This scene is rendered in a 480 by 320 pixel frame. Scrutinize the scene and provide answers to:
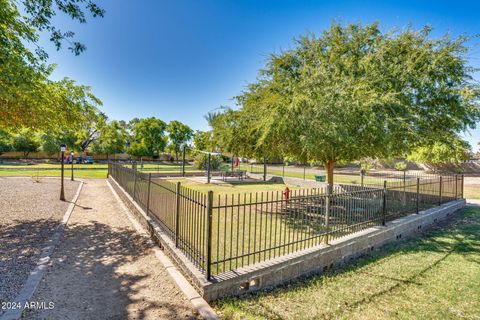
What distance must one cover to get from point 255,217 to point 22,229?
7.17 m

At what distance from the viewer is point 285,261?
4.91m

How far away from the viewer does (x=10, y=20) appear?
5801 mm

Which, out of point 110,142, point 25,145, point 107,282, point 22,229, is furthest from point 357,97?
point 25,145

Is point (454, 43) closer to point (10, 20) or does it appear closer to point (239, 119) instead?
point (239, 119)

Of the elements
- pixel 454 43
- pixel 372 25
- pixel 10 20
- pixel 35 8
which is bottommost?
pixel 10 20

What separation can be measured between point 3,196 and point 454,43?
64.7 ft

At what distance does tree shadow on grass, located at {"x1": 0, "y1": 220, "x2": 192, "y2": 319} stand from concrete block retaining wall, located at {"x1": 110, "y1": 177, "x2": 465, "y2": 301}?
0.43 meters

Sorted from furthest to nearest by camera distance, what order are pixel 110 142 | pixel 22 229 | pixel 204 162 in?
pixel 110 142, pixel 204 162, pixel 22 229

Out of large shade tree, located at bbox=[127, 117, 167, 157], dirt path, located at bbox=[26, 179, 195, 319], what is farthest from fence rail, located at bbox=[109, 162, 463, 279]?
large shade tree, located at bbox=[127, 117, 167, 157]

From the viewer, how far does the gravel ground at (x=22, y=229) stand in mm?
4578

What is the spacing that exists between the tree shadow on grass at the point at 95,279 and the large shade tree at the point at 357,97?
5010 millimetres

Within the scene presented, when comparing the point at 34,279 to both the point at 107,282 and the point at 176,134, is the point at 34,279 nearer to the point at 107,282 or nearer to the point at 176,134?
the point at 107,282

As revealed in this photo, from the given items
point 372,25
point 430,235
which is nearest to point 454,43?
point 372,25

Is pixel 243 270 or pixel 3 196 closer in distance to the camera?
pixel 243 270
